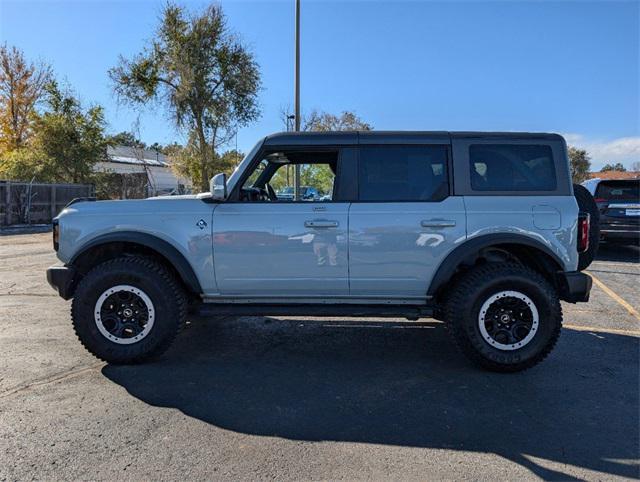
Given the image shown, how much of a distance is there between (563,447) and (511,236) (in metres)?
1.75

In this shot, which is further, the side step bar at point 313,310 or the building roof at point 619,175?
the building roof at point 619,175

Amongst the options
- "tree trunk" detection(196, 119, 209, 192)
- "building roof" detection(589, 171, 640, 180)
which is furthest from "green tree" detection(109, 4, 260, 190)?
"building roof" detection(589, 171, 640, 180)

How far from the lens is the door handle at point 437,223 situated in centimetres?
404

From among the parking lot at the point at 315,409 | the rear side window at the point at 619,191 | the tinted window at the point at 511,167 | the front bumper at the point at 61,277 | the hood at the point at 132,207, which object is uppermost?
the rear side window at the point at 619,191

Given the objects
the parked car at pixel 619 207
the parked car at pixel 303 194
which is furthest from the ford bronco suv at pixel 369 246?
the parked car at pixel 619 207

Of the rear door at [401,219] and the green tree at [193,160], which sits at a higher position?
the green tree at [193,160]

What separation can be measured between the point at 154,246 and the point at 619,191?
10741mm

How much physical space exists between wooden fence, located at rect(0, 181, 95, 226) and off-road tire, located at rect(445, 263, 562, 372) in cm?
1966

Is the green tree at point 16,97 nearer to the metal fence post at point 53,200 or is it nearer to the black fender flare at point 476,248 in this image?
the metal fence post at point 53,200

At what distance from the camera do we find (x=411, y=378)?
13.0ft

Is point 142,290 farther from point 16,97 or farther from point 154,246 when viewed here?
point 16,97

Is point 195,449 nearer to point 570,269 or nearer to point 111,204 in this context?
point 111,204

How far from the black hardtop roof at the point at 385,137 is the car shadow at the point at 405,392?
2.06 meters

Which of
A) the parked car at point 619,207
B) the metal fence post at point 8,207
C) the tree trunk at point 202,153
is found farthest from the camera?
the tree trunk at point 202,153
